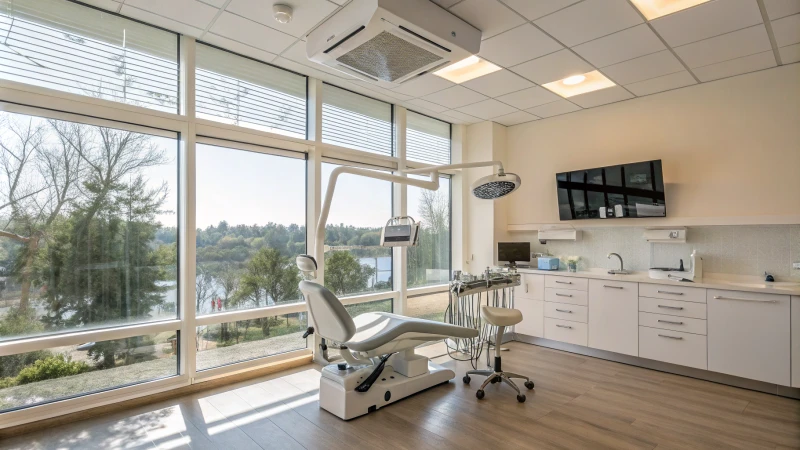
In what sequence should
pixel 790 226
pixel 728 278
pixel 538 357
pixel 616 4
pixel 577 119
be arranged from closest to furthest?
pixel 616 4
pixel 790 226
pixel 728 278
pixel 538 357
pixel 577 119

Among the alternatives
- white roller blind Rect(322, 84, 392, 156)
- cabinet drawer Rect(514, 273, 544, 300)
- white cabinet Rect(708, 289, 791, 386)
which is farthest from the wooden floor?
white roller blind Rect(322, 84, 392, 156)

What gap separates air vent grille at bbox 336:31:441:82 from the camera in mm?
2758

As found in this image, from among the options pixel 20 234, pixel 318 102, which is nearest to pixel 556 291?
pixel 318 102

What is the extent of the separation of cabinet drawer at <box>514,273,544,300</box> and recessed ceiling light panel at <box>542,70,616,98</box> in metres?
2.09

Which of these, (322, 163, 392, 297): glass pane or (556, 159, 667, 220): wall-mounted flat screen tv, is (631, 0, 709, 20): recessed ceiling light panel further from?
(322, 163, 392, 297): glass pane

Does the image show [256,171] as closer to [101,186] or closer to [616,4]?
[101,186]

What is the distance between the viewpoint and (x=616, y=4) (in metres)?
2.79

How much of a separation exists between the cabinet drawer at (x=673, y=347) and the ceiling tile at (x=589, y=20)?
2802 mm

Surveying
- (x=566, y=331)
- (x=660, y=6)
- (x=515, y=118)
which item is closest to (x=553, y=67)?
(x=660, y=6)

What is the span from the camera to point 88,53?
9.98ft

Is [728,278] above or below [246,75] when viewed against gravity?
below

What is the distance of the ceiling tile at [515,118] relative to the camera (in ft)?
17.2

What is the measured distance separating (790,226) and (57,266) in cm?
595

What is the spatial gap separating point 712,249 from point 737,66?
1714mm
